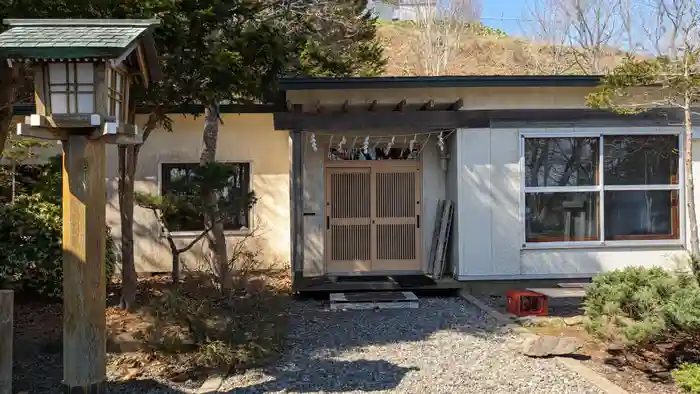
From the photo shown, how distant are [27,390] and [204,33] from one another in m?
4.15

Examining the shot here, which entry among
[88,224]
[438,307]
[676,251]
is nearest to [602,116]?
[676,251]

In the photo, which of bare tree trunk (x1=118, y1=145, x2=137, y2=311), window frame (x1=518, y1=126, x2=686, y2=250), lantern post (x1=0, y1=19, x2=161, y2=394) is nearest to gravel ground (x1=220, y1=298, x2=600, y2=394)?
lantern post (x1=0, y1=19, x2=161, y2=394)

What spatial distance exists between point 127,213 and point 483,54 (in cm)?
3636

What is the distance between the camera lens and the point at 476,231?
10.1m

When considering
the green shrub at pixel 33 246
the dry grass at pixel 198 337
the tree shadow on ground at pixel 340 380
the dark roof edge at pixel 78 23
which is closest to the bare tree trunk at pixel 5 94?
the green shrub at pixel 33 246

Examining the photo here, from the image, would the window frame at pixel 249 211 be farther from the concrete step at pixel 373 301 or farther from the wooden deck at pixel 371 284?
the concrete step at pixel 373 301

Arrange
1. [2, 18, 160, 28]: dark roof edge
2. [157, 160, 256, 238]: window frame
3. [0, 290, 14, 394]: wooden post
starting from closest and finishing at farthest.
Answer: [2, 18, 160, 28]: dark roof edge → [0, 290, 14, 394]: wooden post → [157, 160, 256, 238]: window frame

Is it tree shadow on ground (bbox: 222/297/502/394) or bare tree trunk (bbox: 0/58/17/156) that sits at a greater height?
bare tree trunk (bbox: 0/58/17/156)

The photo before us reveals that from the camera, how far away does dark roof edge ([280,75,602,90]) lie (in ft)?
31.2

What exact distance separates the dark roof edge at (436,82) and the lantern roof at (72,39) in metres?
4.44

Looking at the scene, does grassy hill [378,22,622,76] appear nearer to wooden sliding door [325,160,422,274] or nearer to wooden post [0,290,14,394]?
wooden sliding door [325,160,422,274]

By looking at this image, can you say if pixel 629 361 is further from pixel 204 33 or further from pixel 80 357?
pixel 204 33

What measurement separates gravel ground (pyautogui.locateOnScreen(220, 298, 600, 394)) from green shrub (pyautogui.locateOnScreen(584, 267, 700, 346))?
71 centimetres

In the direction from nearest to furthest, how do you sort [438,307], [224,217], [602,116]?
1. [224,217]
2. [438,307]
3. [602,116]
